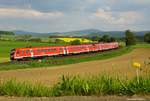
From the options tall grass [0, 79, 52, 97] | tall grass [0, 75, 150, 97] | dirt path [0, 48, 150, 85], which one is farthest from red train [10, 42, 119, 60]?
tall grass [0, 75, 150, 97]

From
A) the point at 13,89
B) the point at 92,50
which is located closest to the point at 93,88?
the point at 13,89

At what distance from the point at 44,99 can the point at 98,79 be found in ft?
6.50

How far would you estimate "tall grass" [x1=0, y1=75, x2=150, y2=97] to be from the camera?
30.8 ft

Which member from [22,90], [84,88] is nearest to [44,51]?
[22,90]

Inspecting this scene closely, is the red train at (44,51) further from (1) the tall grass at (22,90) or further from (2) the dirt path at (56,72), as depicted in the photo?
(1) the tall grass at (22,90)

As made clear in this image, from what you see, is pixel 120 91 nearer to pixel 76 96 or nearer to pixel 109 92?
pixel 109 92

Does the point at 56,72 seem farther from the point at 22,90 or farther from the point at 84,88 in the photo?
the point at 84,88

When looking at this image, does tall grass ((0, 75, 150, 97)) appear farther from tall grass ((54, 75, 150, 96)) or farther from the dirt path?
the dirt path

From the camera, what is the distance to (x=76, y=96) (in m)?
9.17

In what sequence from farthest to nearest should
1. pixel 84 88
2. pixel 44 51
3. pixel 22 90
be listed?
pixel 44 51, pixel 22 90, pixel 84 88

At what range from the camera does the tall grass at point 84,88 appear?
9.39 metres

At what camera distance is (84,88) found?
31.1 ft

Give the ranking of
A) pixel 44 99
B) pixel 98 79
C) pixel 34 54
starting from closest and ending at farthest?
pixel 44 99 < pixel 98 79 < pixel 34 54

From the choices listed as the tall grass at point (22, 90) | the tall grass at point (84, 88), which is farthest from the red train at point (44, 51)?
the tall grass at point (84, 88)
